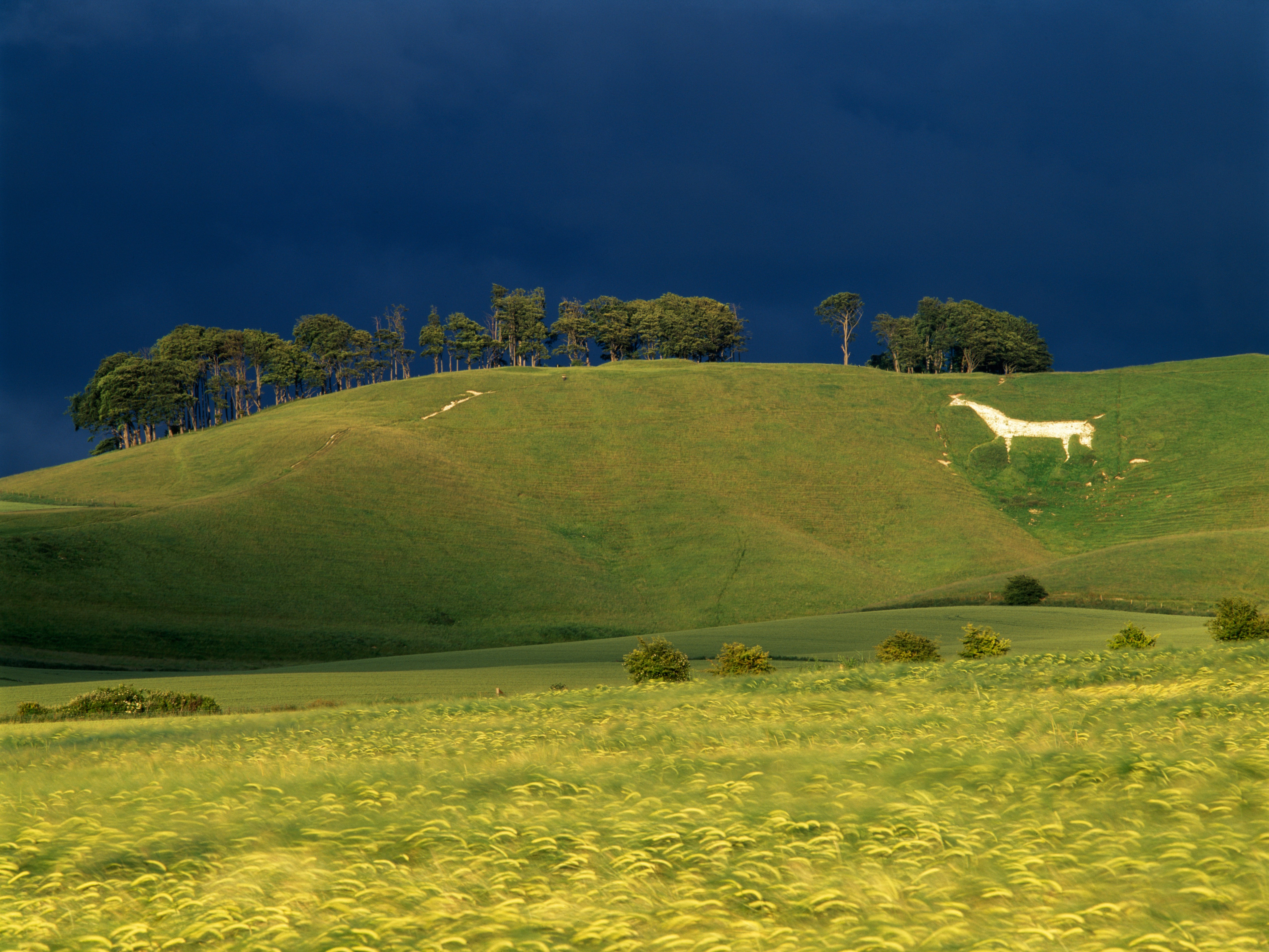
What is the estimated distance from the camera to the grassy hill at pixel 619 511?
3108 inches

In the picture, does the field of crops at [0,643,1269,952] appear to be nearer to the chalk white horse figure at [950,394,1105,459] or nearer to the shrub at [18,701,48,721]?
the shrub at [18,701,48,721]

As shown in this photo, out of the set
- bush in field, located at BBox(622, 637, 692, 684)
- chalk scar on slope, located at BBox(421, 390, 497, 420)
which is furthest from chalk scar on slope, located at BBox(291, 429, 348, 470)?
bush in field, located at BBox(622, 637, 692, 684)

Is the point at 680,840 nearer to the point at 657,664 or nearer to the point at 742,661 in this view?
the point at 657,664

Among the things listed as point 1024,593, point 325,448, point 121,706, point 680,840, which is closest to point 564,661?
point 121,706

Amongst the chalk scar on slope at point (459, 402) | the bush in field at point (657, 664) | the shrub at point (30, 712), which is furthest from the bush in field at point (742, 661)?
the chalk scar on slope at point (459, 402)

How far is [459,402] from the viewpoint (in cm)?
15150

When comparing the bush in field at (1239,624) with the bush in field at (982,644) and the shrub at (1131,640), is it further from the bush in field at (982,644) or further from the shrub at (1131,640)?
the bush in field at (982,644)

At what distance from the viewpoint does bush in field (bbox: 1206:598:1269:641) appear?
4184cm

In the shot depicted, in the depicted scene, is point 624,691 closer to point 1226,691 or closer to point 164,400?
point 1226,691

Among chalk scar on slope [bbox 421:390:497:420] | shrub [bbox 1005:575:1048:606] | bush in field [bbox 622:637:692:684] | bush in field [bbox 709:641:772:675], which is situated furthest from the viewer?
chalk scar on slope [bbox 421:390:497:420]

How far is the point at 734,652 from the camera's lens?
3988 centimetres

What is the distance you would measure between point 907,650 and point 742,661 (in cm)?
775

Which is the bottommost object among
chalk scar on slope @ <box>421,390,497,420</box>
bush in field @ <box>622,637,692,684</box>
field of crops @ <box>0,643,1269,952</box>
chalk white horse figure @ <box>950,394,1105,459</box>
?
bush in field @ <box>622,637,692,684</box>

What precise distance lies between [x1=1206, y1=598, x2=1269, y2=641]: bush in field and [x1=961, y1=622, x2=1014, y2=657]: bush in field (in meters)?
9.52
